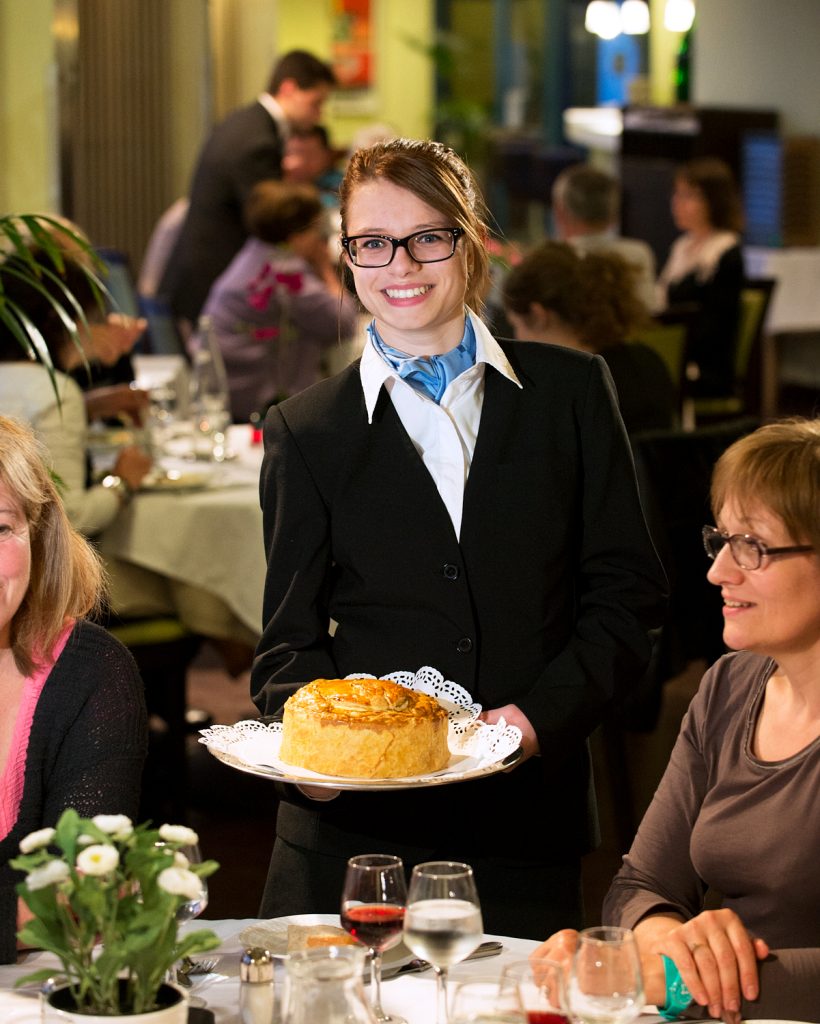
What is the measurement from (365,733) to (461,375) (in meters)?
0.48

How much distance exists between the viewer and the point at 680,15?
39.8ft

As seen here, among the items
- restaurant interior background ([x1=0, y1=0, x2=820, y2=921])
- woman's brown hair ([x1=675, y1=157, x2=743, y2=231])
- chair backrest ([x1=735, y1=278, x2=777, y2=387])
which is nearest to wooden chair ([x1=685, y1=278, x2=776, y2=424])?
chair backrest ([x1=735, y1=278, x2=777, y2=387])

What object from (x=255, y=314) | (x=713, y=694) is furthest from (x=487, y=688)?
(x=255, y=314)

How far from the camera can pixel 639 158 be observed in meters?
10.9

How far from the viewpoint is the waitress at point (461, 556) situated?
1.99 m

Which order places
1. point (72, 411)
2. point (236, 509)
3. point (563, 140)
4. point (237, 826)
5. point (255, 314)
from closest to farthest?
point (72, 411), point (236, 509), point (237, 826), point (255, 314), point (563, 140)

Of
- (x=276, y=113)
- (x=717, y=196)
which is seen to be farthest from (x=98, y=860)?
(x=717, y=196)

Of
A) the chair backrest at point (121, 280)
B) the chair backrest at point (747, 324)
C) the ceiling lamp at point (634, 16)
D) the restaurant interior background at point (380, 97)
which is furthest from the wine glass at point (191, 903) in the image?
the ceiling lamp at point (634, 16)

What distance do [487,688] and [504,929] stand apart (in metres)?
0.31

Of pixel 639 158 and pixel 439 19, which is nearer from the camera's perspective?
pixel 639 158

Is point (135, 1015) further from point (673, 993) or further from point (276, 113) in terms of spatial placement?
point (276, 113)

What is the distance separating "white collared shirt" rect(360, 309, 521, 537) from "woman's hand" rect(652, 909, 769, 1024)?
1.98 ft

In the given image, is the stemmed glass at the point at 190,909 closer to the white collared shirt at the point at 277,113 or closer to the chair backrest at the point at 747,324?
the white collared shirt at the point at 277,113

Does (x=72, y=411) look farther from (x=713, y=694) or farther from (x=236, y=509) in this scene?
(x=713, y=694)
